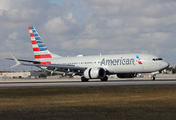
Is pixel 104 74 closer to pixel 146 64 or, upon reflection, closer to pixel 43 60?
pixel 146 64

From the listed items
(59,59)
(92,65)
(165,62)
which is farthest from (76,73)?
(165,62)

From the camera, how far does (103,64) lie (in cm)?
5147

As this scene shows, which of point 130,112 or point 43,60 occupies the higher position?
point 43,60

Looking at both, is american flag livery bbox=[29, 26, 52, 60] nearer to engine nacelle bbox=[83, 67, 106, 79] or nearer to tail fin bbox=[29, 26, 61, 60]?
tail fin bbox=[29, 26, 61, 60]

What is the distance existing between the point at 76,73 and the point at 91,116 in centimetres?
4200

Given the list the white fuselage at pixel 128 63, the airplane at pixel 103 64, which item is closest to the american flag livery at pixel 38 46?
the airplane at pixel 103 64

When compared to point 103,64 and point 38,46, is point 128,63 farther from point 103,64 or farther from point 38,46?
point 38,46

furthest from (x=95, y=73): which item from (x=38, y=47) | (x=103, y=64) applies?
(x=38, y=47)

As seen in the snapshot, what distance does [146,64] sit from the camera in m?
47.0

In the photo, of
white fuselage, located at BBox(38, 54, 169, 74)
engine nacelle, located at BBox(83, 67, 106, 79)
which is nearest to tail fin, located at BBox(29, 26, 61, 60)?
white fuselage, located at BBox(38, 54, 169, 74)

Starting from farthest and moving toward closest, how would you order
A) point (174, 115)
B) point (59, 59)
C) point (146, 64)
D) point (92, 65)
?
point (59, 59), point (92, 65), point (146, 64), point (174, 115)

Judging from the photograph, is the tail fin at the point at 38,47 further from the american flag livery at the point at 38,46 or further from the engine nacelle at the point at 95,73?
the engine nacelle at the point at 95,73

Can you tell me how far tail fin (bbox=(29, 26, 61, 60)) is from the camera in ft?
205

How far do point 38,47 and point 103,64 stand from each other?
18455mm
